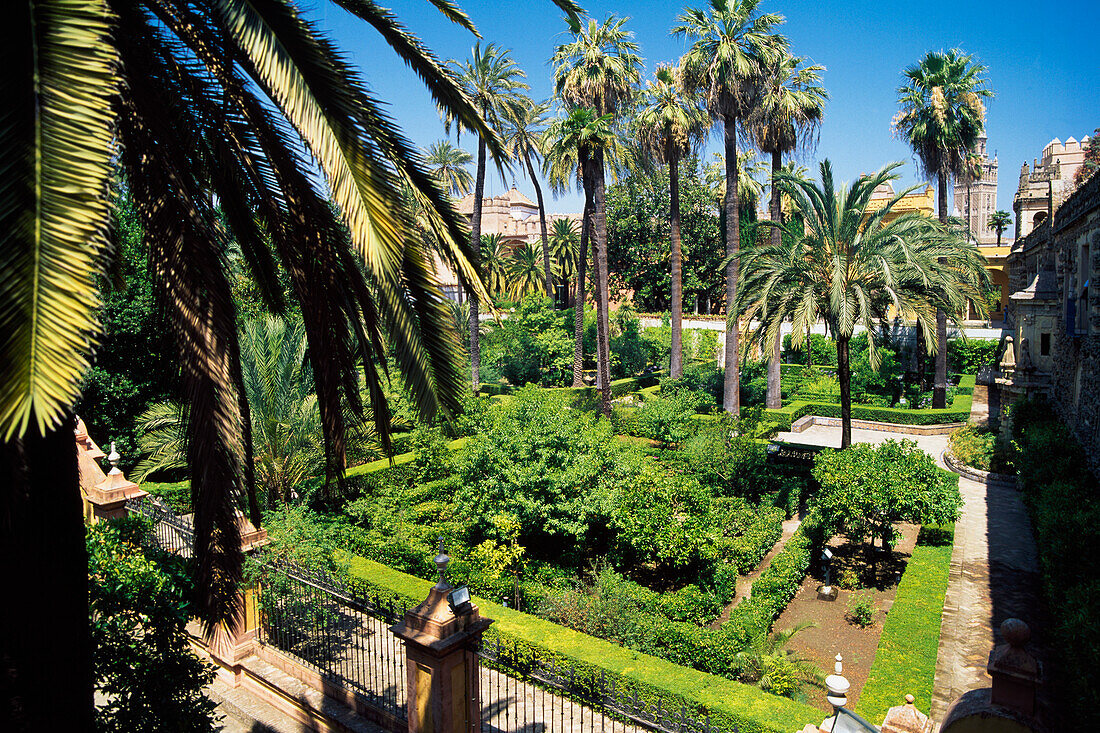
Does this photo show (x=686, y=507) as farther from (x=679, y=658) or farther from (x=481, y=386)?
(x=481, y=386)

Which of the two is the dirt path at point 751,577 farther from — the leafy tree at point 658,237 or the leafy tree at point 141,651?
the leafy tree at point 658,237

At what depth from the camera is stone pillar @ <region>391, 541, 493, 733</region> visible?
6527 millimetres

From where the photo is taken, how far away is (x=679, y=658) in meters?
9.44

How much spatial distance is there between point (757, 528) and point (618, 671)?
710cm

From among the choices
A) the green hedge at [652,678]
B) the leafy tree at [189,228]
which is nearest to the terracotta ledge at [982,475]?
the green hedge at [652,678]

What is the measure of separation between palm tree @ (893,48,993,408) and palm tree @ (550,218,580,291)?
24.7 meters

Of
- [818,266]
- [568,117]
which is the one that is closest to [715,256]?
[568,117]

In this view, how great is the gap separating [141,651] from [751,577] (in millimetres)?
10271

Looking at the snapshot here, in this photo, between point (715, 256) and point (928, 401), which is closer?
point (928, 401)

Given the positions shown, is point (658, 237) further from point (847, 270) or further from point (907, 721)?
point (907, 721)

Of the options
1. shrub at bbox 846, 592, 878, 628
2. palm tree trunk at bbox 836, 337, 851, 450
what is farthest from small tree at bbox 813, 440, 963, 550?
palm tree trunk at bbox 836, 337, 851, 450

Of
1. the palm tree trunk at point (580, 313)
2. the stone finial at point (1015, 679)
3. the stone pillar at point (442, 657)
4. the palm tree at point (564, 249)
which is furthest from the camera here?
the palm tree at point (564, 249)

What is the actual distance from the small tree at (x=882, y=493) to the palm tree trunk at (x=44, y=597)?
1184 centimetres

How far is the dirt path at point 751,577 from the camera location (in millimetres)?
11341
